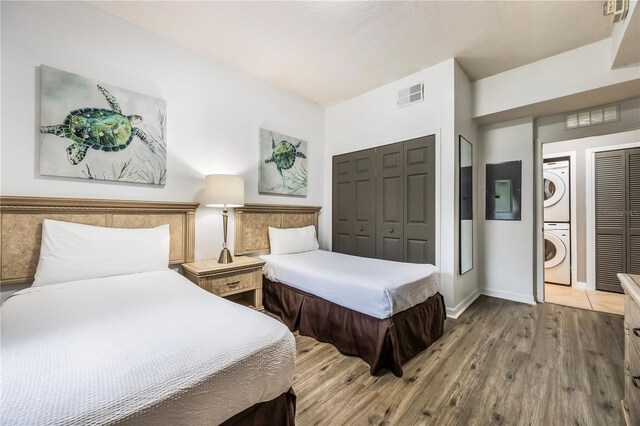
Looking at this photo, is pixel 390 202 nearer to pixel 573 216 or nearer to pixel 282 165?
pixel 282 165

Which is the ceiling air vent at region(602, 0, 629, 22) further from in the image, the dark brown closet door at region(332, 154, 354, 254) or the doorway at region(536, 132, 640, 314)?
the dark brown closet door at region(332, 154, 354, 254)

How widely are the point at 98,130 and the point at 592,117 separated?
16.5ft

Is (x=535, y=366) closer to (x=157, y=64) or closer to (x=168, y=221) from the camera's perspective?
(x=168, y=221)

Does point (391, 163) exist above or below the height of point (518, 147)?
below

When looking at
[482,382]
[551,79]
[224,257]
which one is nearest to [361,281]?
[482,382]

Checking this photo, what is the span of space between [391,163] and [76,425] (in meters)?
3.26

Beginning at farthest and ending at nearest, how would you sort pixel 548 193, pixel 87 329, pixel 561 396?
pixel 548 193 < pixel 561 396 < pixel 87 329

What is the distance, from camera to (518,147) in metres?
3.35

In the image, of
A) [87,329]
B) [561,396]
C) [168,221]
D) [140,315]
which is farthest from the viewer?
[168,221]

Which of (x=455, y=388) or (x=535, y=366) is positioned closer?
(x=455, y=388)

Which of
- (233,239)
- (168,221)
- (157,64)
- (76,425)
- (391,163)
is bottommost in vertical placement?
(76,425)

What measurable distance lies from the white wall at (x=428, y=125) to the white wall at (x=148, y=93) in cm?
86

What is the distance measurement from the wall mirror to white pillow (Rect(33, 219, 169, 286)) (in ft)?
10.2

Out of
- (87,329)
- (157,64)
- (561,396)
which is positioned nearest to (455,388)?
(561,396)
